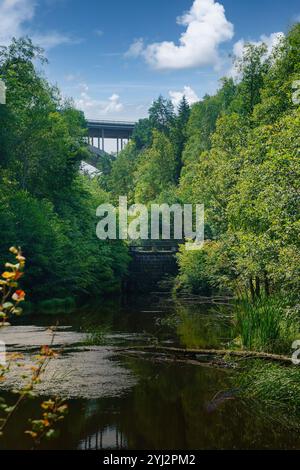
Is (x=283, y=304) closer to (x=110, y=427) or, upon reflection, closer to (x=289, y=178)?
(x=289, y=178)

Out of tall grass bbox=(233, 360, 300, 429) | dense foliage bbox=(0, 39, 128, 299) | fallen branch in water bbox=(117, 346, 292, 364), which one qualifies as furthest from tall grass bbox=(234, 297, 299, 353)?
dense foliage bbox=(0, 39, 128, 299)

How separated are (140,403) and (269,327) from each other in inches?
163

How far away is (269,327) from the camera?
532 inches

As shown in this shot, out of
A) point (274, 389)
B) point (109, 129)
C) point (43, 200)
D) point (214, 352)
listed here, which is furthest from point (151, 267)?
point (109, 129)

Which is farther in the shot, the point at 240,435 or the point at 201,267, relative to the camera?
the point at 201,267

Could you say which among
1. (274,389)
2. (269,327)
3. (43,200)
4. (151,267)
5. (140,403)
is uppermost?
(43,200)

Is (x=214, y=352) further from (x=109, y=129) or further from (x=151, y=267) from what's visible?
(x=109, y=129)

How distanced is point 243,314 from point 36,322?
11180 millimetres

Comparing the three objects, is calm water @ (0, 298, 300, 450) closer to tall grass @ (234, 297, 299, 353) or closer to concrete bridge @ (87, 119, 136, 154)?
tall grass @ (234, 297, 299, 353)

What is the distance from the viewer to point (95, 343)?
58.4 ft

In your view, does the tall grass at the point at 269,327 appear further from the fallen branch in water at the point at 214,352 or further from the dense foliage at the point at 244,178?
the fallen branch in water at the point at 214,352

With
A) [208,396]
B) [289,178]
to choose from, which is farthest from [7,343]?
[289,178]

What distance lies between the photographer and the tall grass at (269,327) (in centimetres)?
1350
